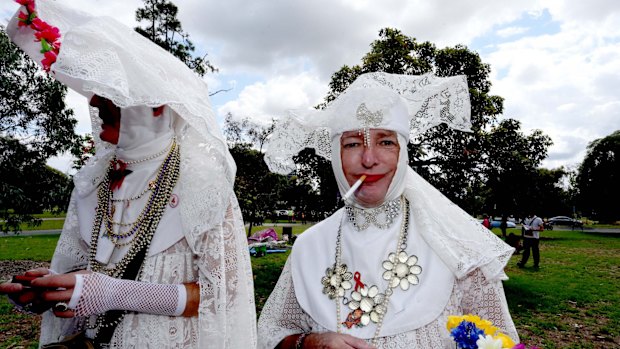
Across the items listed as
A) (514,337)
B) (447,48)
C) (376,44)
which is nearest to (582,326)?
(447,48)

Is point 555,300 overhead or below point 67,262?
below

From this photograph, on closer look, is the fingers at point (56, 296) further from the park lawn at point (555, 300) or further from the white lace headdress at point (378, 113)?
the park lawn at point (555, 300)

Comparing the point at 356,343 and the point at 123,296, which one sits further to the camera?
the point at 356,343

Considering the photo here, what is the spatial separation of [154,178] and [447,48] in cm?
838

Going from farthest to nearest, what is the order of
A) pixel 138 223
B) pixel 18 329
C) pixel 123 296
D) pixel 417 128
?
pixel 18 329 < pixel 417 128 < pixel 138 223 < pixel 123 296

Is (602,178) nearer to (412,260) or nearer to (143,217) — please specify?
(412,260)

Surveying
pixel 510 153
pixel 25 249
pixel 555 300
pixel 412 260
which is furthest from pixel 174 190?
pixel 25 249

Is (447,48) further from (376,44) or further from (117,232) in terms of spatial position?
(117,232)

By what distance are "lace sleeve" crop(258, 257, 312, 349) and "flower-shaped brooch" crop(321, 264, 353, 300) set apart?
19cm

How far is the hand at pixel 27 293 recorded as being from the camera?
1656 millimetres

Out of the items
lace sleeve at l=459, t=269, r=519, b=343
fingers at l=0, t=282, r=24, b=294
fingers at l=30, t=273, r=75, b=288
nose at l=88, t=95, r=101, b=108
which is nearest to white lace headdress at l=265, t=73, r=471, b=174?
lace sleeve at l=459, t=269, r=519, b=343

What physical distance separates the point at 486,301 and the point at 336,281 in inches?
27.9

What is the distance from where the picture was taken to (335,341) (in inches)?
74.5

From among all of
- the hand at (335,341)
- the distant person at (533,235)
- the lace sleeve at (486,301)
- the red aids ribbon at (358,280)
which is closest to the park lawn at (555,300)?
the distant person at (533,235)
